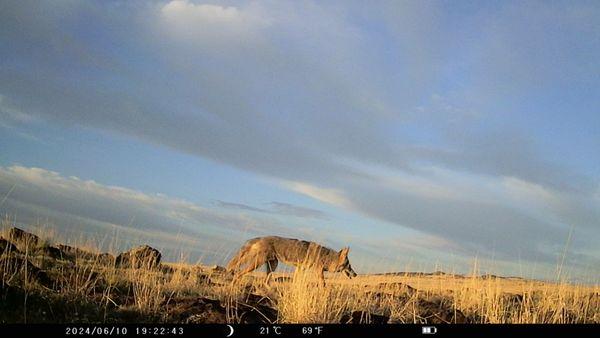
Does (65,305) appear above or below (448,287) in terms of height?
below

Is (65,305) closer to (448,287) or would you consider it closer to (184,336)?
(184,336)

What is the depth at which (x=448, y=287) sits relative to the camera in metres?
10.1

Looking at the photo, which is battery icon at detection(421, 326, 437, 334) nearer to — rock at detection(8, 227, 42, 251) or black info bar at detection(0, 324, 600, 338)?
black info bar at detection(0, 324, 600, 338)

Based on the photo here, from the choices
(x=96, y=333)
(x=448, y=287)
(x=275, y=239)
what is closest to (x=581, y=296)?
(x=448, y=287)

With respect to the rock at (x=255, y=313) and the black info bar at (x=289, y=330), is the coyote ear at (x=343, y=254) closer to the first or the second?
the rock at (x=255, y=313)

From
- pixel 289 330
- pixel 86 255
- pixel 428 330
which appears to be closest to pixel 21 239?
pixel 86 255

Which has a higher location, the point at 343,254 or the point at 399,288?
the point at 343,254

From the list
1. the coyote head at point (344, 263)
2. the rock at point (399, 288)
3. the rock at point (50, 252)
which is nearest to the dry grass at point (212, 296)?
the rock at point (399, 288)

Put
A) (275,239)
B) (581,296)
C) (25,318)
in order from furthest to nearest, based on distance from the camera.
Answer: (275,239) → (581,296) → (25,318)

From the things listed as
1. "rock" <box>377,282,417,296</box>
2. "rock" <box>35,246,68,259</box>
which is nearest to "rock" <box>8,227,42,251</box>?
"rock" <box>35,246,68,259</box>

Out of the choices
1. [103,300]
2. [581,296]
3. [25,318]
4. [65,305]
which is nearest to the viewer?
[25,318]

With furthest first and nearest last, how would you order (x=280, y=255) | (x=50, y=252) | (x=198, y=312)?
1. (x=280, y=255)
2. (x=50, y=252)
3. (x=198, y=312)

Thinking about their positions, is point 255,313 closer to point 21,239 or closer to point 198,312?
point 198,312

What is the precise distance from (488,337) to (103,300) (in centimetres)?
410
